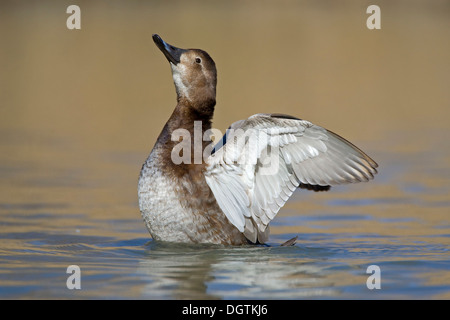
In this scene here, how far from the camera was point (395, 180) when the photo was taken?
36.6 ft

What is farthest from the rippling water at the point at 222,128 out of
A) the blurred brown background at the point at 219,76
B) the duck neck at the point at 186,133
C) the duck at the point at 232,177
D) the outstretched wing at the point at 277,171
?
the duck neck at the point at 186,133

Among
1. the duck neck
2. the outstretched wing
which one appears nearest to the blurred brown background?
the duck neck

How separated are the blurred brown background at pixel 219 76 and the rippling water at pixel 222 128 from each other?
2.1 inches

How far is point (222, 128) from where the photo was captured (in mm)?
13023

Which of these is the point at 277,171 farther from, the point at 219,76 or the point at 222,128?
the point at 219,76

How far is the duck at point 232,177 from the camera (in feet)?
23.1

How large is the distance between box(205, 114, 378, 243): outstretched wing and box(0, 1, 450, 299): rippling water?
41cm

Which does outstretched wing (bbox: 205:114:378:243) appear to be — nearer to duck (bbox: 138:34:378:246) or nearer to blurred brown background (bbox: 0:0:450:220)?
duck (bbox: 138:34:378:246)

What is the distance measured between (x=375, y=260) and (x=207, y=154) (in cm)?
172

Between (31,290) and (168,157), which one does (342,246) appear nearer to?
(168,157)

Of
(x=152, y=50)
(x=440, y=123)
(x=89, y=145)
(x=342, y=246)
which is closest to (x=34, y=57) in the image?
(x=152, y=50)

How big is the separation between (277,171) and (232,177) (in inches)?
15.5

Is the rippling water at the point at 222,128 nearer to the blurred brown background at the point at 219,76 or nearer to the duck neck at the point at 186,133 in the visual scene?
the blurred brown background at the point at 219,76

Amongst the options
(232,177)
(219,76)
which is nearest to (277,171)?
(232,177)
